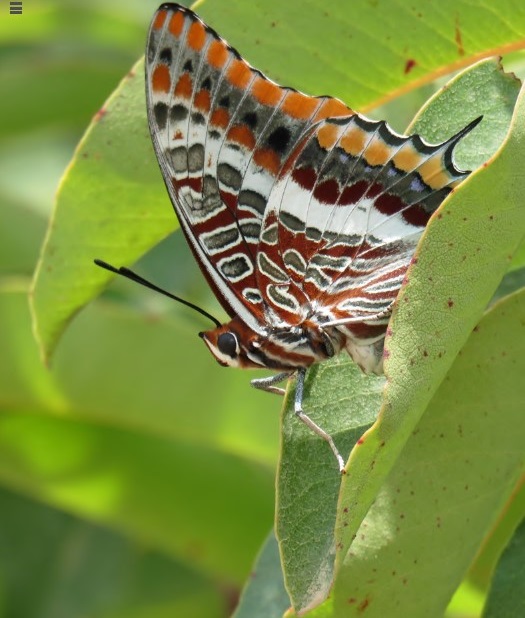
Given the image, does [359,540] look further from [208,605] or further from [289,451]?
[208,605]

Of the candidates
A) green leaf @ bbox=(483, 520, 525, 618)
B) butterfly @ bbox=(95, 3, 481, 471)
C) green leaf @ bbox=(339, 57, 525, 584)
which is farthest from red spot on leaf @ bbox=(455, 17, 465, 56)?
green leaf @ bbox=(483, 520, 525, 618)

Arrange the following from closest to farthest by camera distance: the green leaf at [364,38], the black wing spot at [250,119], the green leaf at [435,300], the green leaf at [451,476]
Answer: the green leaf at [435,300]
the green leaf at [451,476]
the green leaf at [364,38]
the black wing spot at [250,119]

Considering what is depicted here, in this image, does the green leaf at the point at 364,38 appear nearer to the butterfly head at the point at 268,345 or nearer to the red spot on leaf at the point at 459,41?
the red spot on leaf at the point at 459,41

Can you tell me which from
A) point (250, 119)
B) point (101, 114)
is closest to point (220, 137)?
point (250, 119)

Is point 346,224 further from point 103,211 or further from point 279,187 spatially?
point 103,211

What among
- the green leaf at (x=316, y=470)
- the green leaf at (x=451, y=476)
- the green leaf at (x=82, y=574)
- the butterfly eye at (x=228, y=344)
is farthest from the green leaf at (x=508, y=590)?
the green leaf at (x=82, y=574)

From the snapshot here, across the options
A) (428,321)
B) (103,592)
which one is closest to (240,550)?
(103,592)

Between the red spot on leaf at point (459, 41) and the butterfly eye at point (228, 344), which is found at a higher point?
the red spot on leaf at point (459, 41)
